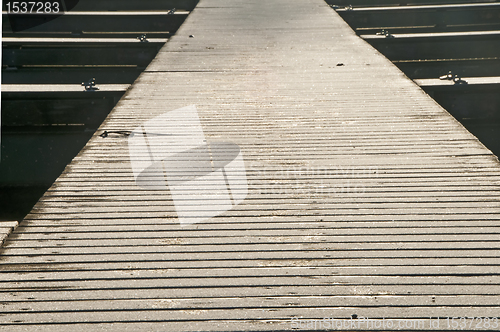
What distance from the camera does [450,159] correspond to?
17.3ft

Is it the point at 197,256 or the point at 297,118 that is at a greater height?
the point at 297,118

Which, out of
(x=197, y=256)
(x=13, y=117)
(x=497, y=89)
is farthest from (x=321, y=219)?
(x=13, y=117)

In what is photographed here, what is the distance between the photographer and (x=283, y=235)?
13.0 feet

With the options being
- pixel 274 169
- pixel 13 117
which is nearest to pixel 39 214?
pixel 274 169

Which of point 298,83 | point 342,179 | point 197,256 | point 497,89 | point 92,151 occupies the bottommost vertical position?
point 197,256

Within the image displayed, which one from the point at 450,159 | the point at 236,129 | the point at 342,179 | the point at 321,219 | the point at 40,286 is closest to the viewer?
the point at 40,286

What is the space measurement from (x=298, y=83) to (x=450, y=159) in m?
4.09

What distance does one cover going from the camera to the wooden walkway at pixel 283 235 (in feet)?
10.4

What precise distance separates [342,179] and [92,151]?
11.1ft

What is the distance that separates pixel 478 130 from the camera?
1123cm

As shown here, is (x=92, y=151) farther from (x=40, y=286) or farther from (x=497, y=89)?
(x=497, y=89)

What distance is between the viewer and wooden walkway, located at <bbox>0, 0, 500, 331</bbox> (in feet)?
10.4

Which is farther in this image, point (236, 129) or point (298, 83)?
point (298, 83)

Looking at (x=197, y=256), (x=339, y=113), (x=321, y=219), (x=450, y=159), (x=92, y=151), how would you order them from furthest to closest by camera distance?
(x=339, y=113), (x=92, y=151), (x=450, y=159), (x=321, y=219), (x=197, y=256)
